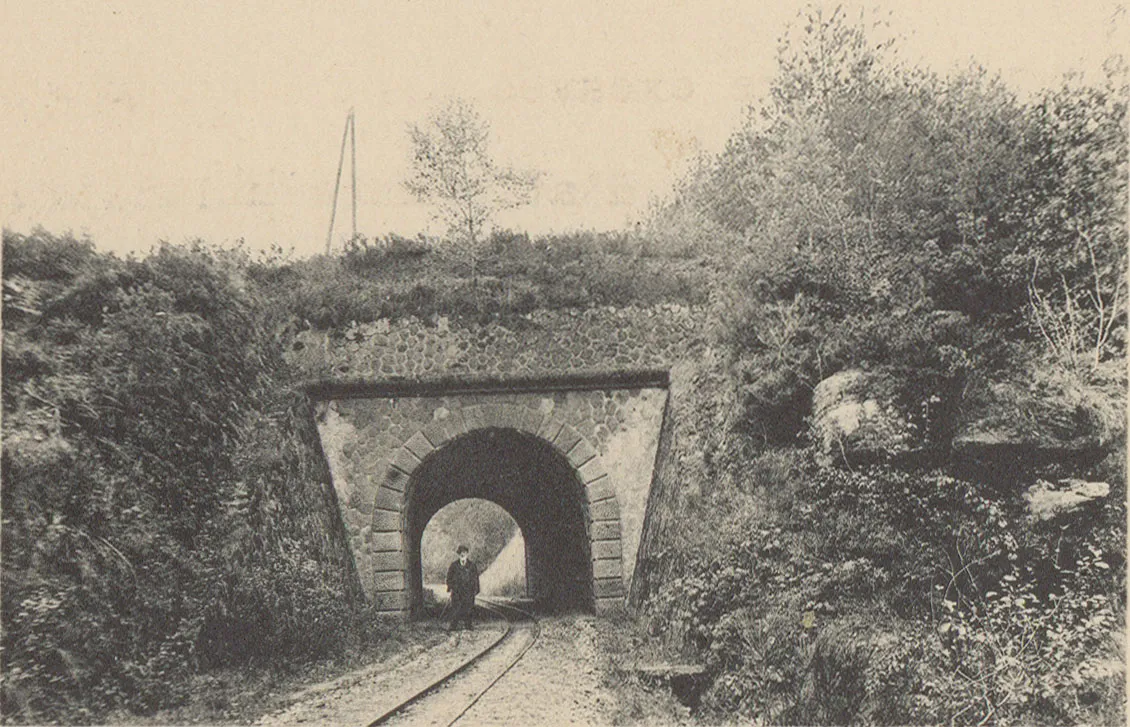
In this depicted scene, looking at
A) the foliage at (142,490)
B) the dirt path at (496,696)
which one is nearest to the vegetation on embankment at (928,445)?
the dirt path at (496,696)

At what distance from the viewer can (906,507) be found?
734cm

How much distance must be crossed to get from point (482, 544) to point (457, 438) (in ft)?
95.3

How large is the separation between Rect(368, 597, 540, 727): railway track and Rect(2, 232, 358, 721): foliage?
1.71 m

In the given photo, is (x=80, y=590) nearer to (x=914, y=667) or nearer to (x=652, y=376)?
(x=914, y=667)

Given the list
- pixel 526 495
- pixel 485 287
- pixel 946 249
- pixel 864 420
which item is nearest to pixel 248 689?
pixel 864 420

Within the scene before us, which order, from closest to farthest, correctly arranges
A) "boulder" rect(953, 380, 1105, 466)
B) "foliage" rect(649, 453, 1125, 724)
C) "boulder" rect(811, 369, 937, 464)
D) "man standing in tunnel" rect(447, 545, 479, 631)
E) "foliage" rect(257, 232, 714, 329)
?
"foliage" rect(649, 453, 1125, 724), "boulder" rect(953, 380, 1105, 466), "boulder" rect(811, 369, 937, 464), "foliage" rect(257, 232, 714, 329), "man standing in tunnel" rect(447, 545, 479, 631)

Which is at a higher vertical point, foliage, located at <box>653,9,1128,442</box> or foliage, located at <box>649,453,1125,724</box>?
foliage, located at <box>653,9,1128,442</box>

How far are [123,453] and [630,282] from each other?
8083 millimetres

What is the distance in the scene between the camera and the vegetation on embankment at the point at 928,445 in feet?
20.9

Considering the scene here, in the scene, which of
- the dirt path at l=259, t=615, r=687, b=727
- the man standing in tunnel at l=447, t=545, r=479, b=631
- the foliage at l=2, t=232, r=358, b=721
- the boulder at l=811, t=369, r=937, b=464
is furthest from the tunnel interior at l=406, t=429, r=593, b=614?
the boulder at l=811, t=369, r=937, b=464

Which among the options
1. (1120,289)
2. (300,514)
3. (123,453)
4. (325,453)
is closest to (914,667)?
(1120,289)

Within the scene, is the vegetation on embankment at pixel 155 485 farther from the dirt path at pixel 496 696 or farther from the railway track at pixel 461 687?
the railway track at pixel 461 687

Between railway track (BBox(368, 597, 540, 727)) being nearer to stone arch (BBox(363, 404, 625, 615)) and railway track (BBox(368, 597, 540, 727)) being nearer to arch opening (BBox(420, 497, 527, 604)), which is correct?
stone arch (BBox(363, 404, 625, 615))

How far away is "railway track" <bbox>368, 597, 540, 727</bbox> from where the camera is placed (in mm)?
6695
